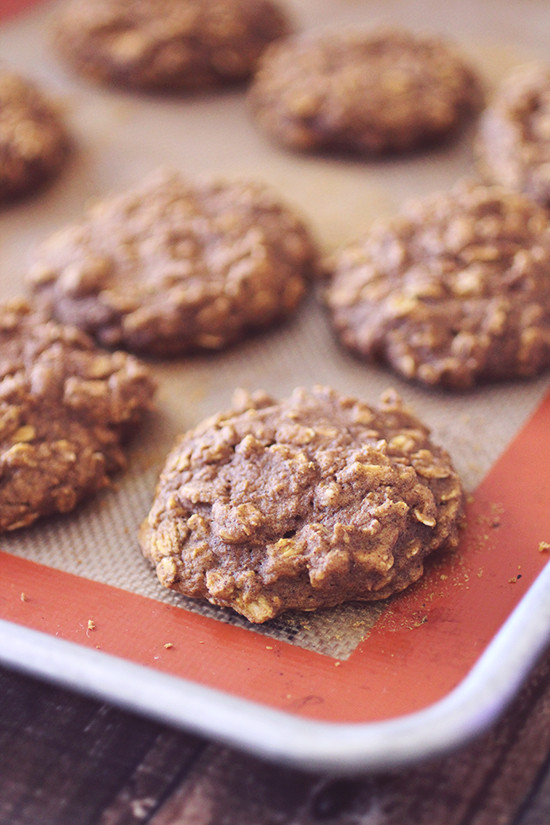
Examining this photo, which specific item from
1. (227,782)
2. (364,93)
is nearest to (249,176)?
(364,93)

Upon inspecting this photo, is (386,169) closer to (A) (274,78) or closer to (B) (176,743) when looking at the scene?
(A) (274,78)

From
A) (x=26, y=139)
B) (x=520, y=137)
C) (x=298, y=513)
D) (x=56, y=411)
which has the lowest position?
(x=520, y=137)

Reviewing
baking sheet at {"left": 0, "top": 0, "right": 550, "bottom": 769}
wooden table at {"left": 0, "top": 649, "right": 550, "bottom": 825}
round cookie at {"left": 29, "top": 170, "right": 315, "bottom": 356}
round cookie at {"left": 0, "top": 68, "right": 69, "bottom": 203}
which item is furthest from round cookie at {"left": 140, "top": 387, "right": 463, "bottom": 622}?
round cookie at {"left": 0, "top": 68, "right": 69, "bottom": 203}

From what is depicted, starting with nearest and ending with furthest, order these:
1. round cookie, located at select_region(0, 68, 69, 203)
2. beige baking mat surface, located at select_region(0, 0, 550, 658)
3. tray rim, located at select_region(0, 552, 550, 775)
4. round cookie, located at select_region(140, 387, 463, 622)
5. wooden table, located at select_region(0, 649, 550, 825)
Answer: tray rim, located at select_region(0, 552, 550, 775) → wooden table, located at select_region(0, 649, 550, 825) → round cookie, located at select_region(140, 387, 463, 622) → beige baking mat surface, located at select_region(0, 0, 550, 658) → round cookie, located at select_region(0, 68, 69, 203)

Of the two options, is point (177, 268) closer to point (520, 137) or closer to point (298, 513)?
point (298, 513)

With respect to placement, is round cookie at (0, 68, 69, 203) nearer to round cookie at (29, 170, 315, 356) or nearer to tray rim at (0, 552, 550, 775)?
round cookie at (29, 170, 315, 356)

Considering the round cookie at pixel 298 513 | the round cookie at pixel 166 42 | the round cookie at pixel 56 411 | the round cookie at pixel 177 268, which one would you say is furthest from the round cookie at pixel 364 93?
the round cookie at pixel 298 513
